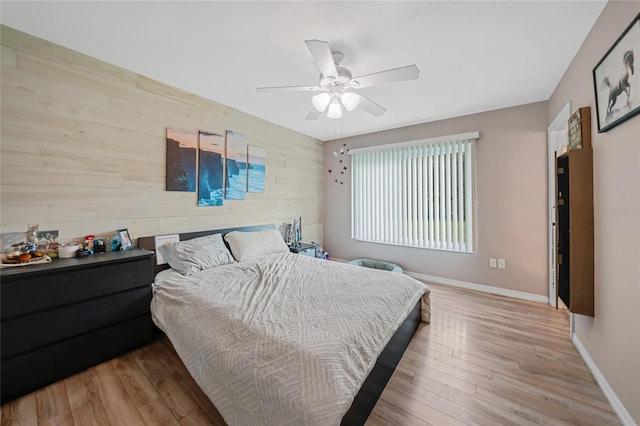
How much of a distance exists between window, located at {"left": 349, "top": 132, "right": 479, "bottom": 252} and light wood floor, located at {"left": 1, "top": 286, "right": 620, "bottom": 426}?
1.64m

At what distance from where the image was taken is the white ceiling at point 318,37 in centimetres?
156

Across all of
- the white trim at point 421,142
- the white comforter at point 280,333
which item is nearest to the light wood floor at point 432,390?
the white comforter at point 280,333

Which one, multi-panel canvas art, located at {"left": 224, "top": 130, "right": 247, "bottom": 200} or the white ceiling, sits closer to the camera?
the white ceiling

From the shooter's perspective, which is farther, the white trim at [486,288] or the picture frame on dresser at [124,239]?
the white trim at [486,288]

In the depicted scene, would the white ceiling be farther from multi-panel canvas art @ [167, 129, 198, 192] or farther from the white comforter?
the white comforter

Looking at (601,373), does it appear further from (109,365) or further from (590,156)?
(109,365)

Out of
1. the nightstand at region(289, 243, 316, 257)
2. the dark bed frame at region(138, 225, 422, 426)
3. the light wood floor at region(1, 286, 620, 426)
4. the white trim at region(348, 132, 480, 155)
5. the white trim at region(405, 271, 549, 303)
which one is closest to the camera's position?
the dark bed frame at region(138, 225, 422, 426)

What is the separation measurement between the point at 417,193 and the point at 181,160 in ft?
10.8

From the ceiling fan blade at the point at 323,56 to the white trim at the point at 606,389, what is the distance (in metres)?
2.68

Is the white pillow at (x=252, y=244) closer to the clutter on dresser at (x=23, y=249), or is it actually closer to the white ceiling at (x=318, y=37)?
the clutter on dresser at (x=23, y=249)

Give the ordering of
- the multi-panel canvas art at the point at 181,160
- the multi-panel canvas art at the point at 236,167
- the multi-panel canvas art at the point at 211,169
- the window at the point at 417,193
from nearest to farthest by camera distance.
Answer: the multi-panel canvas art at the point at 181,160 → the multi-panel canvas art at the point at 211,169 → the multi-panel canvas art at the point at 236,167 → the window at the point at 417,193

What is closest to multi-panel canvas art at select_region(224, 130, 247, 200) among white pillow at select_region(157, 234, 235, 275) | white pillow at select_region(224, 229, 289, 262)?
white pillow at select_region(224, 229, 289, 262)

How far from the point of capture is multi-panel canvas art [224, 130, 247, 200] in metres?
3.13

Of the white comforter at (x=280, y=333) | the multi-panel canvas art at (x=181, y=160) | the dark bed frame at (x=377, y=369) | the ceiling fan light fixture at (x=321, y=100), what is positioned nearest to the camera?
the white comforter at (x=280, y=333)
